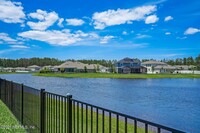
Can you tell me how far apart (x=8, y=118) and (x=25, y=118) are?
1.12 m

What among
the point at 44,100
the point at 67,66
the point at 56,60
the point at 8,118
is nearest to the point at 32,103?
the point at 44,100

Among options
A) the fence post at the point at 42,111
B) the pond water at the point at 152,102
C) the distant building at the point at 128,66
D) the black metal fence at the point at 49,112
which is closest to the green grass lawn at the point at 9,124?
the black metal fence at the point at 49,112

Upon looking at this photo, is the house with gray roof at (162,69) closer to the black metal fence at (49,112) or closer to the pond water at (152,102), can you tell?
the pond water at (152,102)

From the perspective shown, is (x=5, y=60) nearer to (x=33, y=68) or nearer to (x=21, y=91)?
(x=33, y=68)

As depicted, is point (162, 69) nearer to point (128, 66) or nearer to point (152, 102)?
point (128, 66)

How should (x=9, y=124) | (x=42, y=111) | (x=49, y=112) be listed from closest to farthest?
(x=49, y=112) → (x=42, y=111) → (x=9, y=124)

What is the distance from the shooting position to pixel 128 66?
79.6 metres

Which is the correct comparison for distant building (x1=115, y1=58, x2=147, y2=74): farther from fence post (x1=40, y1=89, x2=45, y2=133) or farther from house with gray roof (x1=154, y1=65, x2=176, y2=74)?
fence post (x1=40, y1=89, x2=45, y2=133)

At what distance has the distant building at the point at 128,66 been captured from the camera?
7962 centimetres

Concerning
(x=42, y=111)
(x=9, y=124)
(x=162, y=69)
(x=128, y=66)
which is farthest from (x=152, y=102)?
(x=162, y=69)

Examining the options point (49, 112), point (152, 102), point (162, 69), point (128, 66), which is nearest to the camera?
point (49, 112)

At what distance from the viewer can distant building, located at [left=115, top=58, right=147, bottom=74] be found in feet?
261

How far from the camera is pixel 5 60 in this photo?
433ft

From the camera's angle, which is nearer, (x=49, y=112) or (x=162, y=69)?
(x=49, y=112)
